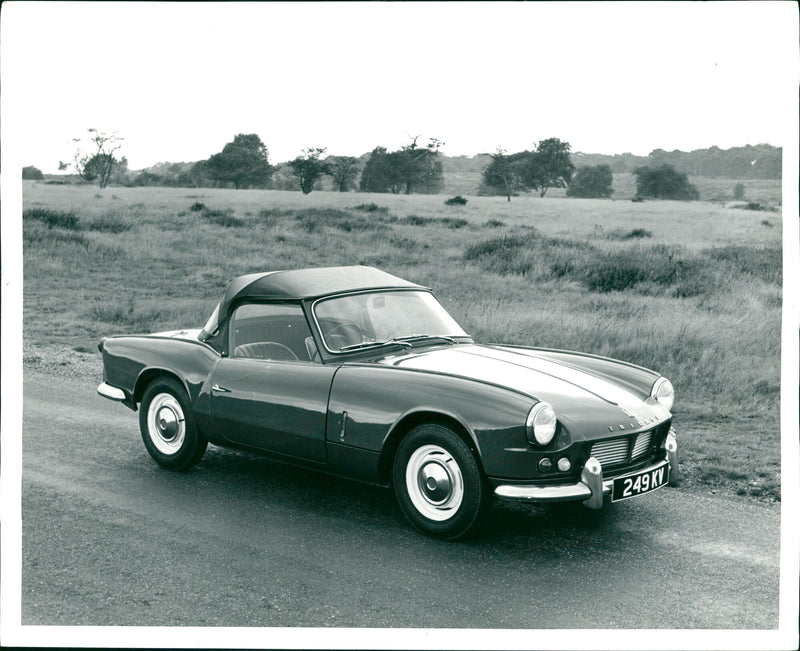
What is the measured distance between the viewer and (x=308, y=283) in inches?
186

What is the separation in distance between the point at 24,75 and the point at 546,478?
3549 millimetres

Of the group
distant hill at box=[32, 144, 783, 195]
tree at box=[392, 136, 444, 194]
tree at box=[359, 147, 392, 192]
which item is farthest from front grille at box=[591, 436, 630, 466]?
tree at box=[359, 147, 392, 192]

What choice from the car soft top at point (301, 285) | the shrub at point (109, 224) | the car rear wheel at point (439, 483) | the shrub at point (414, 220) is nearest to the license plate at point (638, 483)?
the car rear wheel at point (439, 483)

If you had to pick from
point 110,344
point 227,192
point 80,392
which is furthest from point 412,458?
point 227,192

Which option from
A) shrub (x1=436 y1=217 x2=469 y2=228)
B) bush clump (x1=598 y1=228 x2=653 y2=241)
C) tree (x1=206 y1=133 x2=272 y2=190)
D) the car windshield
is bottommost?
the car windshield

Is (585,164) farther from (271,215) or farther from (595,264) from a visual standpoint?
(271,215)

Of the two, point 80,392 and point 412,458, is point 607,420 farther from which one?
point 80,392

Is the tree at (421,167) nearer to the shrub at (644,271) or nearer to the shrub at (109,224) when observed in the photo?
the shrub at (644,271)

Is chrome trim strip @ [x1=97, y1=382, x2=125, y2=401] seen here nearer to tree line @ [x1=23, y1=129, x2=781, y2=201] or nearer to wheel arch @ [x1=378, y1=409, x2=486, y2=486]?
wheel arch @ [x1=378, y1=409, x2=486, y2=486]

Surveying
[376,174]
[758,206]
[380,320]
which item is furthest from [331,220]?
[380,320]

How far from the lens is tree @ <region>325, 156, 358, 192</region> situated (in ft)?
35.8

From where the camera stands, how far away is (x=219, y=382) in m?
4.66

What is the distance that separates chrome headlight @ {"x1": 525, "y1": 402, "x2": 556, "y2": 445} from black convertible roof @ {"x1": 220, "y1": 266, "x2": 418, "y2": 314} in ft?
5.19

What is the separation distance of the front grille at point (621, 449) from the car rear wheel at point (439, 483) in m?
0.59
